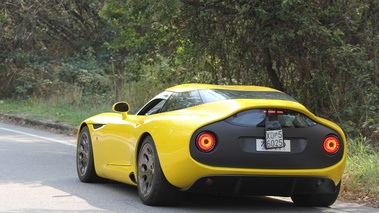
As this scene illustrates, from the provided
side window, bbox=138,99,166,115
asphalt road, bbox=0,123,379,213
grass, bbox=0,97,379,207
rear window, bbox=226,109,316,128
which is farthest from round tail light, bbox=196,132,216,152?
grass, bbox=0,97,379,207

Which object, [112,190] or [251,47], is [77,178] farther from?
[251,47]

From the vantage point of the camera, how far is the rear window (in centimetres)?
793

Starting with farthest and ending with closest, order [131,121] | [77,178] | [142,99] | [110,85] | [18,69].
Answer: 1. [18,69]
2. [110,85]
3. [142,99]
4. [77,178]
5. [131,121]

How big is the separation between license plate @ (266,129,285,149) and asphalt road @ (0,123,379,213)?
773mm

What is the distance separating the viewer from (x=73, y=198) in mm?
8828

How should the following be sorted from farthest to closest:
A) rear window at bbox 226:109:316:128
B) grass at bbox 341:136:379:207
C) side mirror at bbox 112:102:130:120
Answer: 1. side mirror at bbox 112:102:130:120
2. grass at bbox 341:136:379:207
3. rear window at bbox 226:109:316:128

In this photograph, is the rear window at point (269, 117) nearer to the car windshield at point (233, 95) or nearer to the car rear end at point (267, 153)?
the car rear end at point (267, 153)

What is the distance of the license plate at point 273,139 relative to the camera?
788 centimetres

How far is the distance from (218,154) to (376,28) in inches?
310

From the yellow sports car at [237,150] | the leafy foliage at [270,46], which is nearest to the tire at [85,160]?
the yellow sports car at [237,150]

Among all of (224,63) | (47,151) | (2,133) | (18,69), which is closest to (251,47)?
(224,63)

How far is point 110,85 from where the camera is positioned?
24.4m

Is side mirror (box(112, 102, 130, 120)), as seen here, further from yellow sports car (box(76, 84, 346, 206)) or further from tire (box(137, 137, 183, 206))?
tire (box(137, 137, 183, 206))

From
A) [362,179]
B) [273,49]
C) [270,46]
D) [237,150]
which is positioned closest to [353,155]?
[362,179]
